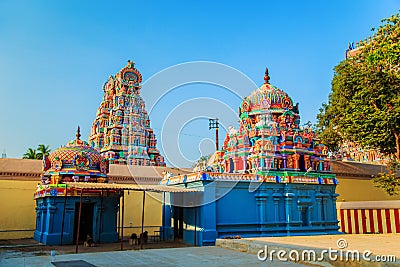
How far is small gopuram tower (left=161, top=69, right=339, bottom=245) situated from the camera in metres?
17.7

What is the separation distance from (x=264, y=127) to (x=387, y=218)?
884 centimetres

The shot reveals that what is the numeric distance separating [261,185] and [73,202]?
9390 millimetres

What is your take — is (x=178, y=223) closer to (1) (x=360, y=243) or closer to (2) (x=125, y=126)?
(1) (x=360, y=243)

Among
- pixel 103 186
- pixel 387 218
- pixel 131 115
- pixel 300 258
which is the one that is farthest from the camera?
pixel 131 115

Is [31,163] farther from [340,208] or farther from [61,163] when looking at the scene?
[340,208]

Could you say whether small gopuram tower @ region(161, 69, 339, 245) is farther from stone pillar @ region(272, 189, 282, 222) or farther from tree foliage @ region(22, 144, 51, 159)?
tree foliage @ region(22, 144, 51, 159)

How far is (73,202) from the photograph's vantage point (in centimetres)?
1764

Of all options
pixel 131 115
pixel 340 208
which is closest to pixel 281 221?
pixel 340 208

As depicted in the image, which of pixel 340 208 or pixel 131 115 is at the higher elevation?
pixel 131 115

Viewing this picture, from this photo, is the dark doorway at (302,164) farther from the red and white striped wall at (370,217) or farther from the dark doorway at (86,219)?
the dark doorway at (86,219)

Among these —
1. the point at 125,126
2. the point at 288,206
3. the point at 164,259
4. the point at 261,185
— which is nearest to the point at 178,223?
the point at 261,185

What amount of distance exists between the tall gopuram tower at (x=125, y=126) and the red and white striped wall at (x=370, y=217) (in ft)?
59.6

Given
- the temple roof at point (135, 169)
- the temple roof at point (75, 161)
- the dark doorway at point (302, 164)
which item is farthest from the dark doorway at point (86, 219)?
the dark doorway at point (302, 164)

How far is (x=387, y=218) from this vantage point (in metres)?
21.2
